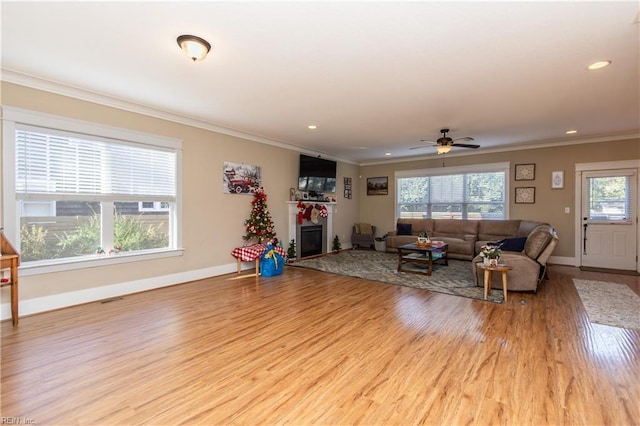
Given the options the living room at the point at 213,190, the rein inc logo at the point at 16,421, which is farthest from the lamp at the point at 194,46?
the rein inc logo at the point at 16,421

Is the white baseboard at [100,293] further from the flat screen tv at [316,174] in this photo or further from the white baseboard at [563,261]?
the white baseboard at [563,261]

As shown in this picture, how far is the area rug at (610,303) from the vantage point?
3.26 metres

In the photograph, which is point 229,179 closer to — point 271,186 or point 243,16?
point 271,186

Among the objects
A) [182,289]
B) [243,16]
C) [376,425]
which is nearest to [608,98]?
[243,16]

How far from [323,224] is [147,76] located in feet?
17.3

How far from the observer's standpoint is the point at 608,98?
12.6ft

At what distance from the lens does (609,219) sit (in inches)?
235

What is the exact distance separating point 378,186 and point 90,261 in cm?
729

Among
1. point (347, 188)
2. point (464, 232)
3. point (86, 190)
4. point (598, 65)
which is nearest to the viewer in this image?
point (598, 65)

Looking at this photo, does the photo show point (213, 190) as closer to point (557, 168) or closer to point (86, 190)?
point (86, 190)

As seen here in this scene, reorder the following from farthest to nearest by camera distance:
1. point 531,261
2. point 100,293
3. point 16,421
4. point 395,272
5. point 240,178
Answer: point 240,178 → point 395,272 → point 531,261 → point 100,293 → point 16,421

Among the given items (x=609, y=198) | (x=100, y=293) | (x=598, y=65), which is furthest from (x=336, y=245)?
(x=598, y=65)

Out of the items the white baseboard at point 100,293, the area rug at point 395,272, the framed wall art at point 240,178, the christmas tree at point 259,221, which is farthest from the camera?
the christmas tree at point 259,221

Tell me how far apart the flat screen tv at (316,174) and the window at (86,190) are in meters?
2.97
